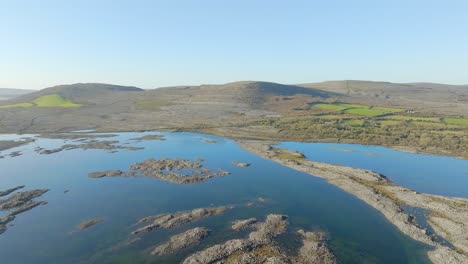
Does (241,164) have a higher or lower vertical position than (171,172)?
lower

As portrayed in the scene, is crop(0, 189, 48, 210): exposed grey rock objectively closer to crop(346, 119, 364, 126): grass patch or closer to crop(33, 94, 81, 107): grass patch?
crop(346, 119, 364, 126): grass patch

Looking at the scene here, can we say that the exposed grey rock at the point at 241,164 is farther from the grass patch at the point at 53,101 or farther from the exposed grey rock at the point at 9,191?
the grass patch at the point at 53,101

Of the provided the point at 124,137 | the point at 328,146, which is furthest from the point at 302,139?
the point at 124,137

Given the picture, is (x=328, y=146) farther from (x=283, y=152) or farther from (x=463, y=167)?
(x=463, y=167)

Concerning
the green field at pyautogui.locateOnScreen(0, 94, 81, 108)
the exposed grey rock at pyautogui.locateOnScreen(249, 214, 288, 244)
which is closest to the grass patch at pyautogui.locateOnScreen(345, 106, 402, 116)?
the exposed grey rock at pyautogui.locateOnScreen(249, 214, 288, 244)

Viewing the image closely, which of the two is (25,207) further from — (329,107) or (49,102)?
(49,102)

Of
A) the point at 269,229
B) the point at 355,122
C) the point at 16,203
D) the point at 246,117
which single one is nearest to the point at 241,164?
the point at 269,229
